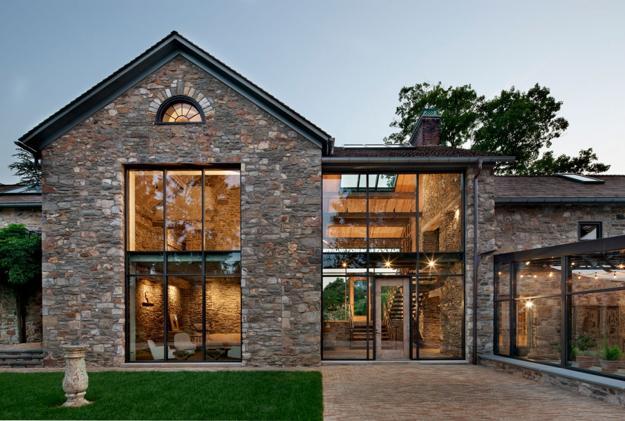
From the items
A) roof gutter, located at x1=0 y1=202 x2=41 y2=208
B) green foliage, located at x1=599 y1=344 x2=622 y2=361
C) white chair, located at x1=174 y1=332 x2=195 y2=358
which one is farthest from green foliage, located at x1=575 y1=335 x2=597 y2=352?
roof gutter, located at x1=0 y1=202 x2=41 y2=208

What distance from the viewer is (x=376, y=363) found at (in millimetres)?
11102

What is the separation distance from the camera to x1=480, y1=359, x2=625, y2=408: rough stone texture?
7.07 metres

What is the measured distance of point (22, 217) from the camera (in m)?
14.4

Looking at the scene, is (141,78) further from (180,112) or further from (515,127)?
(515,127)

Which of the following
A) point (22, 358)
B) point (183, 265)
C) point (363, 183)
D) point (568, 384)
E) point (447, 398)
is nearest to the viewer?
point (447, 398)

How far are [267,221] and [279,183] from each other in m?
1.08

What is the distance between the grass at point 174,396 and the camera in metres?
6.57

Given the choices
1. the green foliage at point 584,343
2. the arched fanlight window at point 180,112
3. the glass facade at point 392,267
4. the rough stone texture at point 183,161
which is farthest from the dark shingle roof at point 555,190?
the arched fanlight window at point 180,112

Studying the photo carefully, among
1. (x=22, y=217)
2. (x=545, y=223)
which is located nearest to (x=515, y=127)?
(x=545, y=223)

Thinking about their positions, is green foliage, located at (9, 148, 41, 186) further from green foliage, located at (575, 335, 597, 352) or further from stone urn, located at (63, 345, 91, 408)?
green foliage, located at (575, 335, 597, 352)

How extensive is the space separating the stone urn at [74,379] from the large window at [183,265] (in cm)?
379

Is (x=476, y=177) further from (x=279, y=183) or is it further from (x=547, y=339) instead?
(x=279, y=183)

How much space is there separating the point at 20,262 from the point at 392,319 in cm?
1168

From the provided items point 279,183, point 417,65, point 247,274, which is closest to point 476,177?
point 279,183
